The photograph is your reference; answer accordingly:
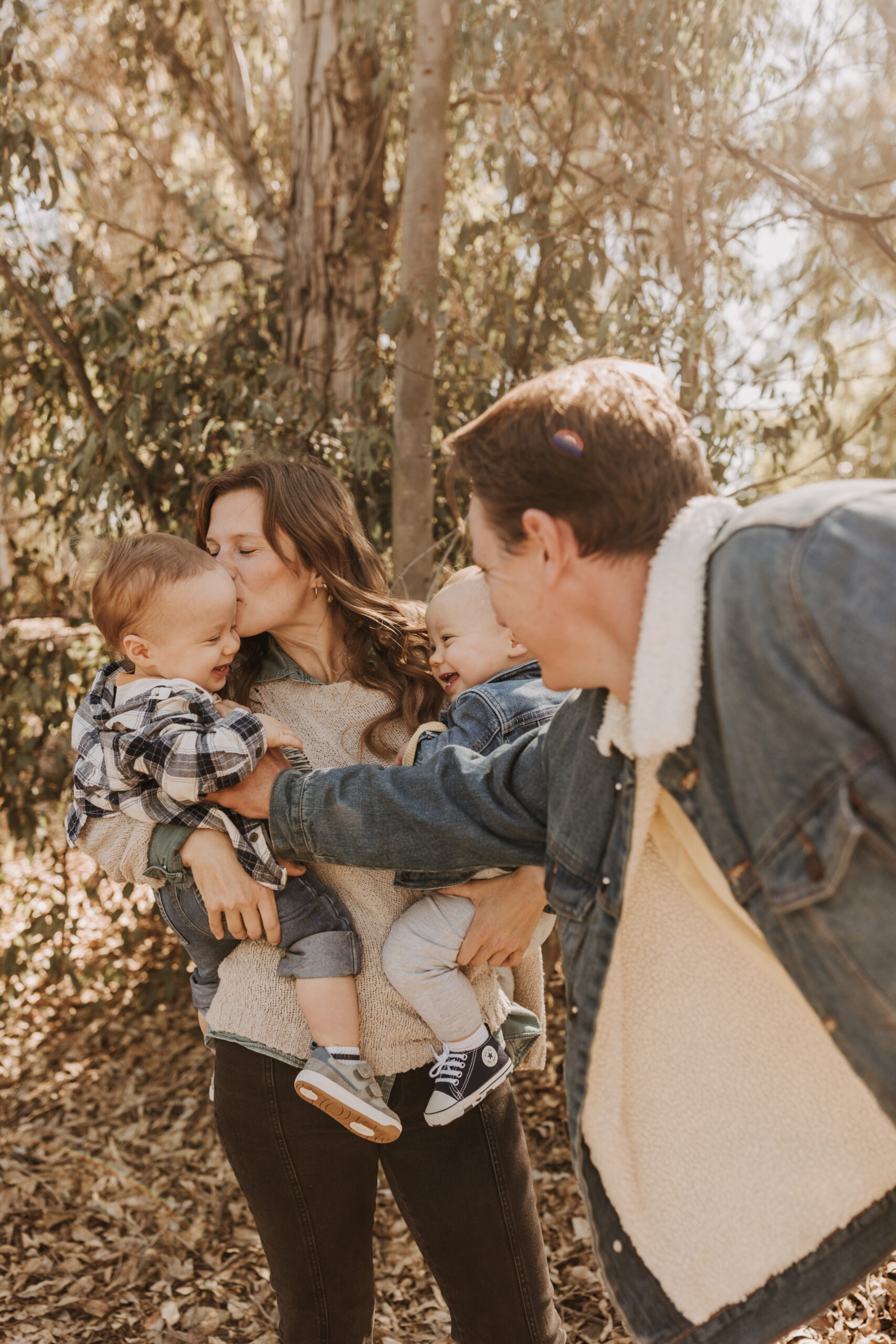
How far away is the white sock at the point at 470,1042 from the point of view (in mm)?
1758

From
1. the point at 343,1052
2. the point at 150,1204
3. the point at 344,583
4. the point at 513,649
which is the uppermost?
the point at 344,583

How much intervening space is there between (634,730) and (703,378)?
2152 mm

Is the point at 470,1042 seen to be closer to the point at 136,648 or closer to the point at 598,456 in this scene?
the point at 136,648

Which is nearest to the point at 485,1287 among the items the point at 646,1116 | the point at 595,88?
the point at 646,1116

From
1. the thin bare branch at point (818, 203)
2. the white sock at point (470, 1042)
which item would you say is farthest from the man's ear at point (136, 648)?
the thin bare branch at point (818, 203)

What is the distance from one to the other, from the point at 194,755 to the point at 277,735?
0.57 feet

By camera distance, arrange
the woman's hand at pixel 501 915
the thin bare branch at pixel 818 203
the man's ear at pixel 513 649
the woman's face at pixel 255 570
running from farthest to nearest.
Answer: the thin bare branch at pixel 818 203 → the man's ear at pixel 513 649 → the woman's face at pixel 255 570 → the woman's hand at pixel 501 915

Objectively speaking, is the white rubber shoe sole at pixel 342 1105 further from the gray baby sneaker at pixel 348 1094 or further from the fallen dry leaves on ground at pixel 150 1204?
the fallen dry leaves on ground at pixel 150 1204

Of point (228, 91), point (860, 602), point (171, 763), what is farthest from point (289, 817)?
point (228, 91)

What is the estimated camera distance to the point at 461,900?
5.94 feet

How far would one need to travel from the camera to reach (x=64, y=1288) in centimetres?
291

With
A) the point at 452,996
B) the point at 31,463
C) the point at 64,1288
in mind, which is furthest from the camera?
the point at 31,463

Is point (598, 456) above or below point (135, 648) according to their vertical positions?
above

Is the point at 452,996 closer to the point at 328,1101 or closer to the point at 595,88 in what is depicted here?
the point at 328,1101
